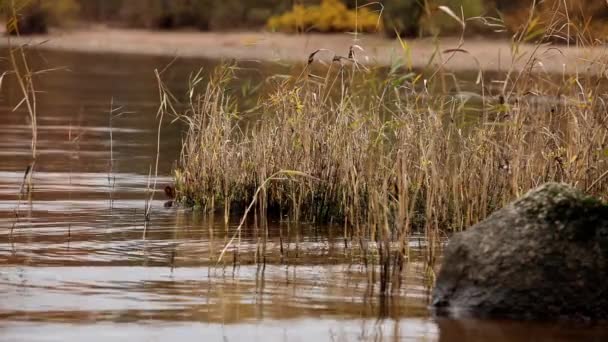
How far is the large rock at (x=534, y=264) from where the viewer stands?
22.1 ft

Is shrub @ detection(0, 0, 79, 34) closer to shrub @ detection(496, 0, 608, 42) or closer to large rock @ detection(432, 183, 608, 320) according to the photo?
shrub @ detection(496, 0, 608, 42)

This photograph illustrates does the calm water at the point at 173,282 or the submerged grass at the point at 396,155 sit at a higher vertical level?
the submerged grass at the point at 396,155

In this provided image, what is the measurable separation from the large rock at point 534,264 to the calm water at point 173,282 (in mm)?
157

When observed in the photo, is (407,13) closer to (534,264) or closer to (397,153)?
(397,153)

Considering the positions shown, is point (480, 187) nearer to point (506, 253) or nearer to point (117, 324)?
point (506, 253)

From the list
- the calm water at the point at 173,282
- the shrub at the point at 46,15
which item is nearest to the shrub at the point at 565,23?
the calm water at the point at 173,282

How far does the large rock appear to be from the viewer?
6.73m

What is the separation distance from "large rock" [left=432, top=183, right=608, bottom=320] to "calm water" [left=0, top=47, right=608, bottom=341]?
0.16 m

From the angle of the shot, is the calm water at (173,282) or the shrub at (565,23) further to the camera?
the shrub at (565,23)

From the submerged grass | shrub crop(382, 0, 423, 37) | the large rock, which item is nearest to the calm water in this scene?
the large rock

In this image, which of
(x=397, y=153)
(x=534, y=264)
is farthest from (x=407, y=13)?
(x=534, y=264)

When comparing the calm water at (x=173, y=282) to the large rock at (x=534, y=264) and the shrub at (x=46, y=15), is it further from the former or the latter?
the shrub at (x=46, y=15)

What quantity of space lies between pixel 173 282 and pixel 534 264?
6.59ft

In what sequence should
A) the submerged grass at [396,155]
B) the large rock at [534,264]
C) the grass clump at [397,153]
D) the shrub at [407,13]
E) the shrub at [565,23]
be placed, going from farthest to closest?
the shrub at [407,13] → the grass clump at [397,153] → the submerged grass at [396,155] → the shrub at [565,23] → the large rock at [534,264]
